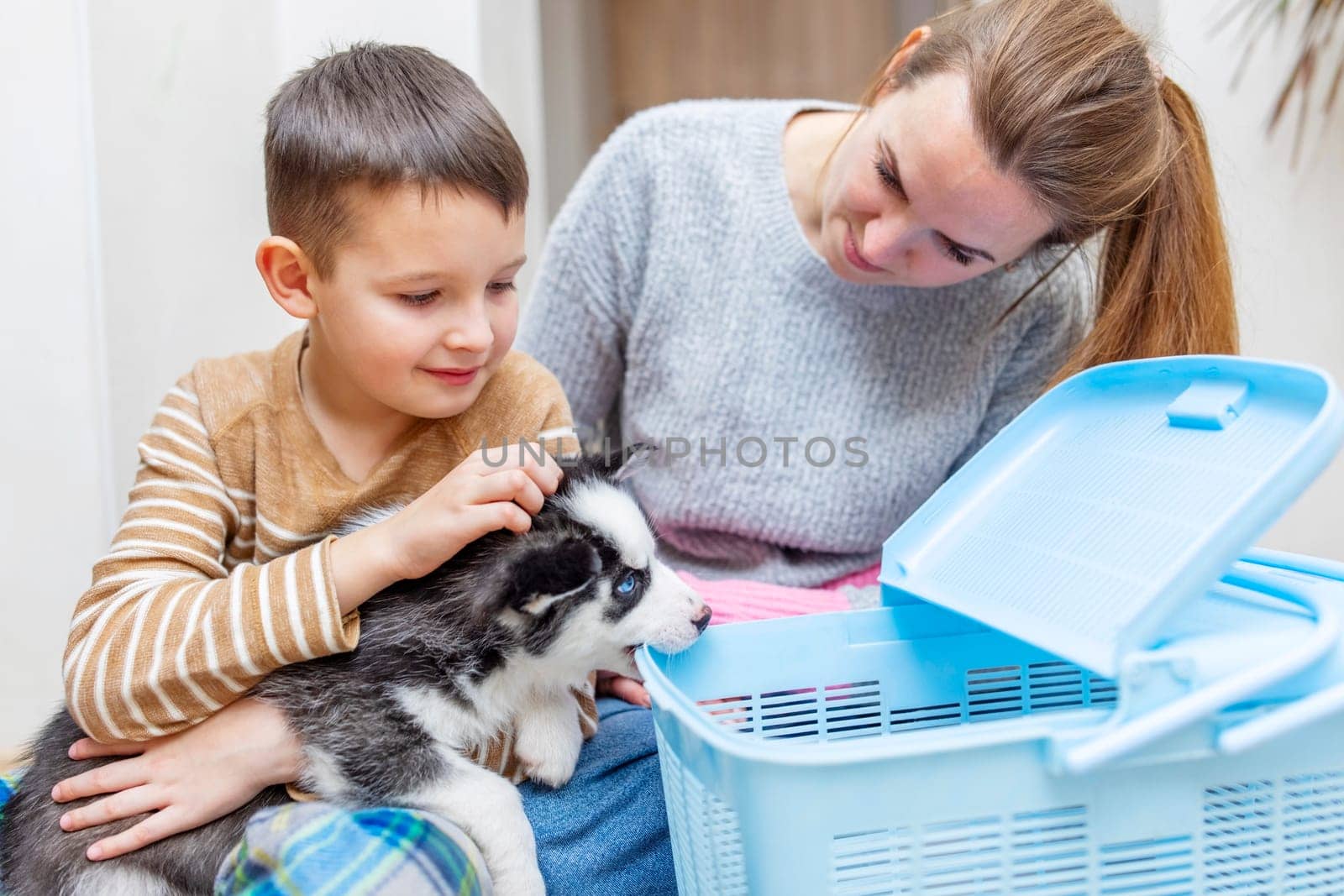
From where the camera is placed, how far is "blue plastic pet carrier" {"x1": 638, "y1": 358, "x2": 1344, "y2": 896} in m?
0.70

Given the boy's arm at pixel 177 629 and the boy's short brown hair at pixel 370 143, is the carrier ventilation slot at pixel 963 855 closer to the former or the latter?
the boy's arm at pixel 177 629

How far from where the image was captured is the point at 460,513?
35.0 inches

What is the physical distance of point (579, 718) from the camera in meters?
1.08

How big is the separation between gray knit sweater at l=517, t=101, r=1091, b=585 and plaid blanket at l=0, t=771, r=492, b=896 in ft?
2.03

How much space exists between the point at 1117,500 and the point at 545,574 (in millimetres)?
479

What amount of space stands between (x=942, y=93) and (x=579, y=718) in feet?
2.54

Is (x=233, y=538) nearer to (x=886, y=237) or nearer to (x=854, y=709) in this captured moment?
(x=854, y=709)

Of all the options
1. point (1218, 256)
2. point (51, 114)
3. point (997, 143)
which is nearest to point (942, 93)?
point (997, 143)

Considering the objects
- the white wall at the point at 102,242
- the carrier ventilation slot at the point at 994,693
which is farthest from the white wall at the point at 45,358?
the carrier ventilation slot at the point at 994,693

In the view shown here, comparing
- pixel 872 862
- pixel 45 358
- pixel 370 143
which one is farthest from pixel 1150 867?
pixel 45 358

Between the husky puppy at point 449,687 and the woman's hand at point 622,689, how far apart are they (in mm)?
232

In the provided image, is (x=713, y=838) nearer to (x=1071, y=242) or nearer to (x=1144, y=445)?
(x=1144, y=445)

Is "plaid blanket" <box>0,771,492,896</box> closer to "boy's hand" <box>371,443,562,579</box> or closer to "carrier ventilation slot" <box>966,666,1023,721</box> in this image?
"boy's hand" <box>371,443,562,579</box>

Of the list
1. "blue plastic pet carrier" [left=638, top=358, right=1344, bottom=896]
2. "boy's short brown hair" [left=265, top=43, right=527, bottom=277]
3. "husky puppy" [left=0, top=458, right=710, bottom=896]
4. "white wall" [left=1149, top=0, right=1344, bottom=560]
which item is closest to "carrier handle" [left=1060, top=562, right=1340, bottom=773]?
"blue plastic pet carrier" [left=638, top=358, right=1344, bottom=896]
